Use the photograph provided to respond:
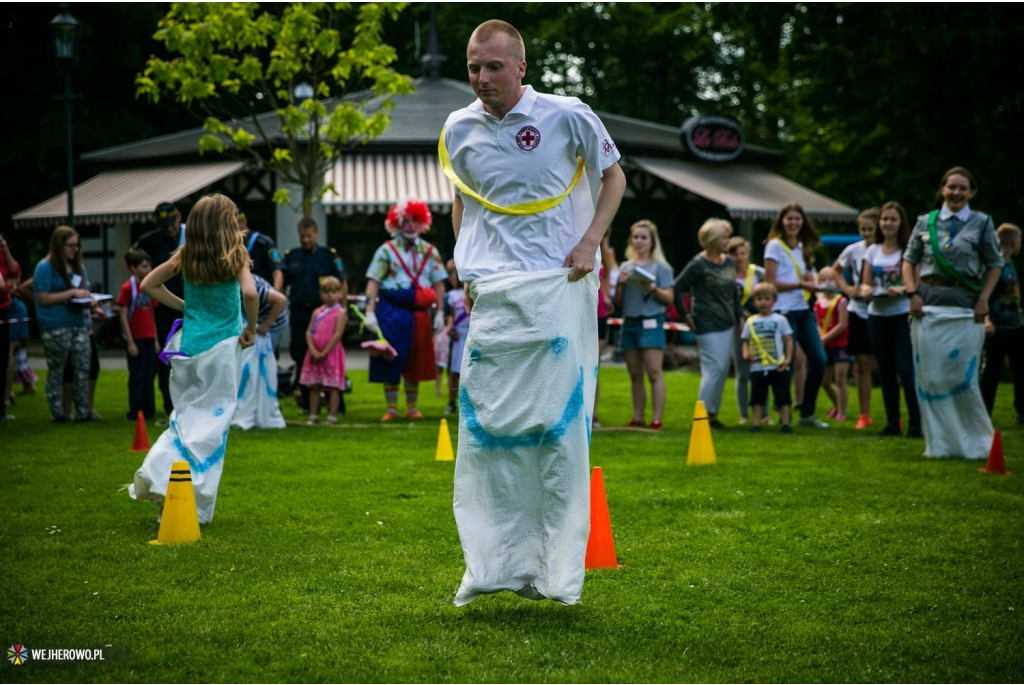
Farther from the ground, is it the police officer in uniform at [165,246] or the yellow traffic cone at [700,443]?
the police officer in uniform at [165,246]

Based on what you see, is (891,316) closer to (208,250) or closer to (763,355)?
(763,355)

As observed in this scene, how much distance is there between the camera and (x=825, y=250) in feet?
106

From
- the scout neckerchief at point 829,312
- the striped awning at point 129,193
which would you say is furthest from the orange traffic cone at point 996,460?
the striped awning at point 129,193

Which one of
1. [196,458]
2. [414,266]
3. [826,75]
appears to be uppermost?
[826,75]

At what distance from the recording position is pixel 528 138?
→ 15.5 feet

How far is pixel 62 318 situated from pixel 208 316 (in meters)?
6.26

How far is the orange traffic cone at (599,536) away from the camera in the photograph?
18.7 ft

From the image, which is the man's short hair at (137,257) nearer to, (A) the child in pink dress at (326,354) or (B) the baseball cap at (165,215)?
(B) the baseball cap at (165,215)

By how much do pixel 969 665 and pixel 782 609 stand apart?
0.92m

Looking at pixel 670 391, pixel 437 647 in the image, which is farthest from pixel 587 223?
pixel 670 391

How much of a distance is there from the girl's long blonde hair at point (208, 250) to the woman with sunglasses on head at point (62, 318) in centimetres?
599

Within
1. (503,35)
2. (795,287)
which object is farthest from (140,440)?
(795,287)

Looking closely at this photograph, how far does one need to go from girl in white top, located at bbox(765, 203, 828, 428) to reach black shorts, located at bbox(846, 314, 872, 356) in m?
0.48

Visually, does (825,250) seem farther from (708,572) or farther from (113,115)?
(708,572)
